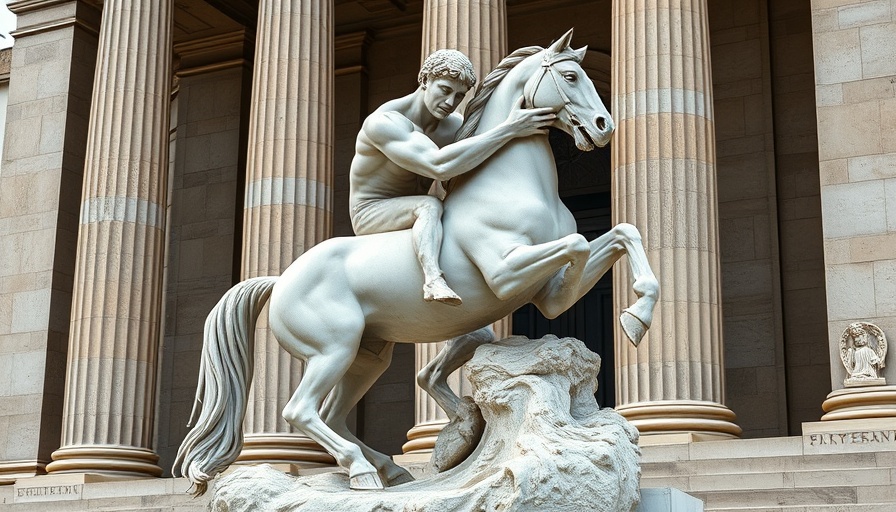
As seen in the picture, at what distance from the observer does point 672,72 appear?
23.2 meters

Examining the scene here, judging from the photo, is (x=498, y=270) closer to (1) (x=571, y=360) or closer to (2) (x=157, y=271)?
(1) (x=571, y=360)

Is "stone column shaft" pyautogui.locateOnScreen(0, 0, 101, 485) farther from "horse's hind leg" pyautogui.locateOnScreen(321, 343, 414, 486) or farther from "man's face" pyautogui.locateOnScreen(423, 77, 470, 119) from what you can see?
"man's face" pyautogui.locateOnScreen(423, 77, 470, 119)

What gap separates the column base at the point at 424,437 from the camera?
22.9 m

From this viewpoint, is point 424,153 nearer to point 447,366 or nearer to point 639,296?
point 447,366

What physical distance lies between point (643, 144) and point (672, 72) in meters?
Result: 1.47

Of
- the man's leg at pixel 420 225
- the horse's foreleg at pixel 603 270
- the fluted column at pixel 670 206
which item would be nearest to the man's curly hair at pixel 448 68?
the man's leg at pixel 420 225

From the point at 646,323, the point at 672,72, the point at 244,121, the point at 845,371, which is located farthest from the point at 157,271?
the point at 646,323

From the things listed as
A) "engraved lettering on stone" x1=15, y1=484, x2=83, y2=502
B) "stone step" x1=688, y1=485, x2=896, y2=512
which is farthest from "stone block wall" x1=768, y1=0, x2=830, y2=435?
"engraved lettering on stone" x1=15, y1=484, x2=83, y2=502

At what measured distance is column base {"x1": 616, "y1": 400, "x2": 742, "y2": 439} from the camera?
21.1 metres

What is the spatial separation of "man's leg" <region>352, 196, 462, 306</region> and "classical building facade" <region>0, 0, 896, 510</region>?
37.0 feet

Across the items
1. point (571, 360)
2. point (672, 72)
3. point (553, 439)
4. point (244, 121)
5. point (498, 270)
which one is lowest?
point (553, 439)

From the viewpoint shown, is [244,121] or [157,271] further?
[244,121]

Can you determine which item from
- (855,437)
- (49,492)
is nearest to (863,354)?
(855,437)

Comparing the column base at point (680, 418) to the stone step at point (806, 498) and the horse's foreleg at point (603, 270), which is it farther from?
the horse's foreleg at point (603, 270)
